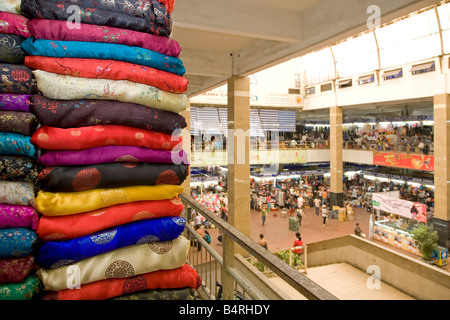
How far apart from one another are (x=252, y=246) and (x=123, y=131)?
2.71 feet

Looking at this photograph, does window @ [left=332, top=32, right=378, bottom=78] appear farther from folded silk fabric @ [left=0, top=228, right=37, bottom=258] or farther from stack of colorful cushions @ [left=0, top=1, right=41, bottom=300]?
folded silk fabric @ [left=0, top=228, right=37, bottom=258]

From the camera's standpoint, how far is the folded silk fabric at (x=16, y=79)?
4.00 feet

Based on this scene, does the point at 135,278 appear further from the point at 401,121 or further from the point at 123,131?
the point at 401,121

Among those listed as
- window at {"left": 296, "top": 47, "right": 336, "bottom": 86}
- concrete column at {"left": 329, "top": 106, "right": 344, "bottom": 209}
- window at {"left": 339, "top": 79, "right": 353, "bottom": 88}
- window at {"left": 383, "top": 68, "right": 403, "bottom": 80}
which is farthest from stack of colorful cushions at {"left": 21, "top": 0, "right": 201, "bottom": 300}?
concrete column at {"left": 329, "top": 106, "right": 344, "bottom": 209}

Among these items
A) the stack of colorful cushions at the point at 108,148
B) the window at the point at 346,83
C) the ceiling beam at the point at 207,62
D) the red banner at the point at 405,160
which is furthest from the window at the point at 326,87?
the stack of colorful cushions at the point at 108,148

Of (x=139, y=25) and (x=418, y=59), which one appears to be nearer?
(x=139, y=25)

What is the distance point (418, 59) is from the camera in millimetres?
11703

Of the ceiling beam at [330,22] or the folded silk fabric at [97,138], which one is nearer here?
the folded silk fabric at [97,138]

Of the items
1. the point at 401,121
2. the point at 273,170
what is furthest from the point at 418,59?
the point at 273,170

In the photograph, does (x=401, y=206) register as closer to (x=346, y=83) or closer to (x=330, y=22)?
(x=346, y=83)

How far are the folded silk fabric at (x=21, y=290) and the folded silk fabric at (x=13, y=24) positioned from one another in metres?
1.03

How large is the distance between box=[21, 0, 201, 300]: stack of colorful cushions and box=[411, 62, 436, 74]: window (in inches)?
507

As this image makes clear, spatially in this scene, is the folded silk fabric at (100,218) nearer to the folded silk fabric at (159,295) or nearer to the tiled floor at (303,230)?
the folded silk fabric at (159,295)

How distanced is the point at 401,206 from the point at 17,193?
38.6 feet
